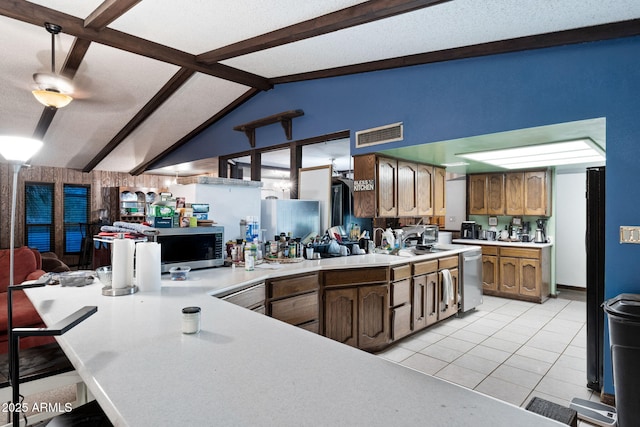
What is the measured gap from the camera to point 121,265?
1.91 m

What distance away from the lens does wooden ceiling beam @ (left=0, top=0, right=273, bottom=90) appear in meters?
3.14

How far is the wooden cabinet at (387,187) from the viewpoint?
13.3ft

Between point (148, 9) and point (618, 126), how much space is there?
387 centimetres

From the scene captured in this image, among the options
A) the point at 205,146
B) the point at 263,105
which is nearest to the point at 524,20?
the point at 263,105

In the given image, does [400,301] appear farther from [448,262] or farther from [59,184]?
[59,184]

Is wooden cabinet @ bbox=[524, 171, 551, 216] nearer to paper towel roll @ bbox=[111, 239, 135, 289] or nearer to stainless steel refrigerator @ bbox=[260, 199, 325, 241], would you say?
→ stainless steel refrigerator @ bbox=[260, 199, 325, 241]

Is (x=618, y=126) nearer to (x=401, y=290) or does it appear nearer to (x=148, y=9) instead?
(x=401, y=290)

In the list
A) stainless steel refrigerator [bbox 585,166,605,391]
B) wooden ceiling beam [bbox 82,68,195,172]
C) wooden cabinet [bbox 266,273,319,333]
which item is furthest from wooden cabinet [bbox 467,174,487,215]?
wooden ceiling beam [bbox 82,68,195,172]

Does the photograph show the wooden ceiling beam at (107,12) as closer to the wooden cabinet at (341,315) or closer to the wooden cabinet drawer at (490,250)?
the wooden cabinet at (341,315)

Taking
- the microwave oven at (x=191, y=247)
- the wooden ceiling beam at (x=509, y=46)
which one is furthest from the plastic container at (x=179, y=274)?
the wooden ceiling beam at (x=509, y=46)

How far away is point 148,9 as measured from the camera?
316 cm

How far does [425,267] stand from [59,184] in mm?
8331

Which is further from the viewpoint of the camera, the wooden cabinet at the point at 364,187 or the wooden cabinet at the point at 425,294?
the wooden cabinet at the point at 364,187

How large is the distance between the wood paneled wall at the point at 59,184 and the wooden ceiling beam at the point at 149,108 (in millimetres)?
1179
